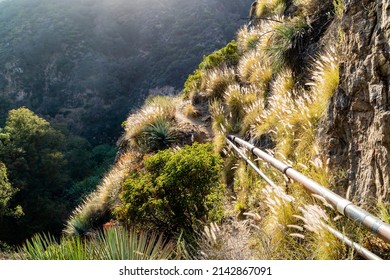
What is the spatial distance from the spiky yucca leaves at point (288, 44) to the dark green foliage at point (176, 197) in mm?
Result: 2840

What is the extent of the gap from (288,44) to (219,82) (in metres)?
4.06

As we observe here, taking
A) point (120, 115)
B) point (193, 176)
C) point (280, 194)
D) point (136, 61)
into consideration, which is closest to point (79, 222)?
point (193, 176)

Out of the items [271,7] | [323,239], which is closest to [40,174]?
[271,7]

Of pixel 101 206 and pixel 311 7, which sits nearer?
pixel 311 7

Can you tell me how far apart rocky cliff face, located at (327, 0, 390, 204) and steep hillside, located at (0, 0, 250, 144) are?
44.3 metres

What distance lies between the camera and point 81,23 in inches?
2414

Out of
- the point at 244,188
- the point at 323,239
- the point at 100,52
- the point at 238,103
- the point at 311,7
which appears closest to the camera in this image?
the point at 323,239

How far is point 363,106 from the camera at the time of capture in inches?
127

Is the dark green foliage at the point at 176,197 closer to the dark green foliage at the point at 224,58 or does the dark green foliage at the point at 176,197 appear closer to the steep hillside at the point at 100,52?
the dark green foliage at the point at 224,58

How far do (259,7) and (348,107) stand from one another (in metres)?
9.39

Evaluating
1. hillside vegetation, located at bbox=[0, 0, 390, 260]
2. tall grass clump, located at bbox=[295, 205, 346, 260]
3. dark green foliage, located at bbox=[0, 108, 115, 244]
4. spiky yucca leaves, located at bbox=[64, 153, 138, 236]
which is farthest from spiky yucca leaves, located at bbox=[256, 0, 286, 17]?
dark green foliage, located at bbox=[0, 108, 115, 244]

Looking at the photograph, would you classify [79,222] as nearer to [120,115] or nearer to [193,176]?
[193,176]

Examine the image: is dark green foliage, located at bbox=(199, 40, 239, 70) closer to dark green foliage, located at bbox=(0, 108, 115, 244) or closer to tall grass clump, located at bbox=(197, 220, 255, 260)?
Answer: tall grass clump, located at bbox=(197, 220, 255, 260)

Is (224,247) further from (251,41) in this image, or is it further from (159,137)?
(251,41)
